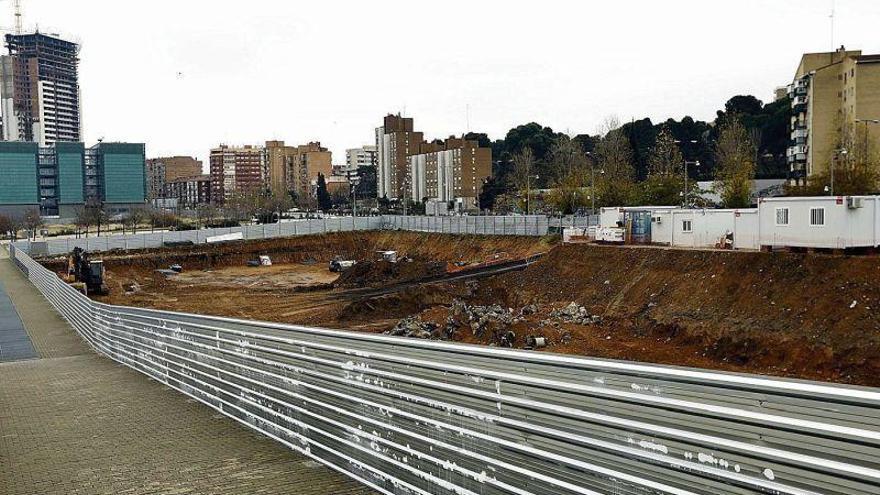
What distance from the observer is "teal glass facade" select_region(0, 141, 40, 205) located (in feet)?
444

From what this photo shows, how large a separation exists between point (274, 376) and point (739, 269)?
29.2m

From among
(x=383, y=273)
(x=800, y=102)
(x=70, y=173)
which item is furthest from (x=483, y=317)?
(x=70, y=173)

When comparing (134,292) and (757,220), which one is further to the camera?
(134,292)

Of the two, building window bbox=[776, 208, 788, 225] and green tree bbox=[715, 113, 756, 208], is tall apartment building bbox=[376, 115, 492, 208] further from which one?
building window bbox=[776, 208, 788, 225]

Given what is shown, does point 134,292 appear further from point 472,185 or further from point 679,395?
point 472,185

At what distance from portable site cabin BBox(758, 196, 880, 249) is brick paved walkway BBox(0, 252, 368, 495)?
90.7 feet

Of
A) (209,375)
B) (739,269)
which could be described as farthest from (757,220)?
(209,375)

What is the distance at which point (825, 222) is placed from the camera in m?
30.6

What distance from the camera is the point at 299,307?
3847 cm

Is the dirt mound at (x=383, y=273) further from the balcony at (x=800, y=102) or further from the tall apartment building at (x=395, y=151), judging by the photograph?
the tall apartment building at (x=395, y=151)

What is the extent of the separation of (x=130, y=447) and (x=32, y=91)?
8275 inches

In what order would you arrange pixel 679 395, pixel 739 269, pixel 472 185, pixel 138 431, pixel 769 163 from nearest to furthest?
→ pixel 679 395
pixel 138 431
pixel 739 269
pixel 769 163
pixel 472 185

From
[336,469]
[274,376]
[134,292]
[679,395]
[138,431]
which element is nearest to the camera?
[679,395]

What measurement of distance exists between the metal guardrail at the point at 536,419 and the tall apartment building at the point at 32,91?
205 metres
